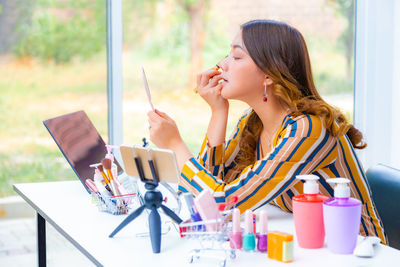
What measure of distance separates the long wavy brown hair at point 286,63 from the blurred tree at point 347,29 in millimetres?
1614

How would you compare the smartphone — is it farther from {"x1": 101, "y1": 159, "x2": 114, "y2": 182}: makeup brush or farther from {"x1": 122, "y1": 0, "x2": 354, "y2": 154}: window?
{"x1": 122, "y1": 0, "x2": 354, "y2": 154}: window

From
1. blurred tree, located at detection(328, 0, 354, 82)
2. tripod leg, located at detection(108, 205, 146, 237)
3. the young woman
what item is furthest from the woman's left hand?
blurred tree, located at detection(328, 0, 354, 82)

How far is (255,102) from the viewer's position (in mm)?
1620

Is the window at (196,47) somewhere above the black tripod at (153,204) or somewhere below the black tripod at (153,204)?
above

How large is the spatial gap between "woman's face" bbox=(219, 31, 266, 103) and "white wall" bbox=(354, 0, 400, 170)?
1533 mm

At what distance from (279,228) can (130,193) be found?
0.41 metres

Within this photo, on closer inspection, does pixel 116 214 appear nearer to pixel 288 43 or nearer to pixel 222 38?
pixel 288 43

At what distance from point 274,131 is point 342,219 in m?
0.59

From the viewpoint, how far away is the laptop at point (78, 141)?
5.41 ft

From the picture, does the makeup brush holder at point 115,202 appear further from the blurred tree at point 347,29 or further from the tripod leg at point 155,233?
the blurred tree at point 347,29

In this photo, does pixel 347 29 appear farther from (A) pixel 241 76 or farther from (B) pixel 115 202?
(B) pixel 115 202

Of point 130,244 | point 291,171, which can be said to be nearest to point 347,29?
point 291,171

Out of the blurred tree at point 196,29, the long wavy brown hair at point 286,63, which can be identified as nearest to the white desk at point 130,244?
the long wavy brown hair at point 286,63

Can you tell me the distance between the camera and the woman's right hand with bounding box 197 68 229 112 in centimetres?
171
